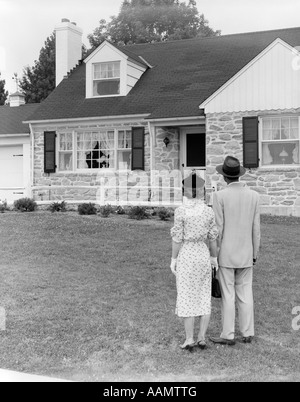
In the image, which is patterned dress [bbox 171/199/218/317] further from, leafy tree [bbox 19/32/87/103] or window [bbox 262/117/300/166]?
leafy tree [bbox 19/32/87/103]

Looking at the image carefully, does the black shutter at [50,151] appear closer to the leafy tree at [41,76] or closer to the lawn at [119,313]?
the leafy tree at [41,76]

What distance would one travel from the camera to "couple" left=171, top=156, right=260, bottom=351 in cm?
511

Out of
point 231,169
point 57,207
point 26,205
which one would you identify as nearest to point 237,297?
point 231,169

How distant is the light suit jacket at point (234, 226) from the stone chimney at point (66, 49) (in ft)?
46.9

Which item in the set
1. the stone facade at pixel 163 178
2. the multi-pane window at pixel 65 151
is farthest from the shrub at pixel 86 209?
the multi-pane window at pixel 65 151

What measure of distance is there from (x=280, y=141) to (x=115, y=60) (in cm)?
567

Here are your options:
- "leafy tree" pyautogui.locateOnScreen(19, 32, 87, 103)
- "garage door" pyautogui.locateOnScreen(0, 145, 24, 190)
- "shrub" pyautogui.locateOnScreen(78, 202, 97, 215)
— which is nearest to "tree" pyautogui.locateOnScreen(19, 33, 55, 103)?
"leafy tree" pyautogui.locateOnScreen(19, 32, 87, 103)

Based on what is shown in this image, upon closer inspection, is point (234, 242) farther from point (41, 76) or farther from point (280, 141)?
point (41, 76)

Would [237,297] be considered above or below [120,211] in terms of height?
below

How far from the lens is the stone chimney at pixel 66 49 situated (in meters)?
18.3

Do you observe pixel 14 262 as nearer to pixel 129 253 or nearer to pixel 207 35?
pixel 129 253

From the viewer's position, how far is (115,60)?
16375mm

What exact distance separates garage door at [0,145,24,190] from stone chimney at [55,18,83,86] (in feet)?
8.80
